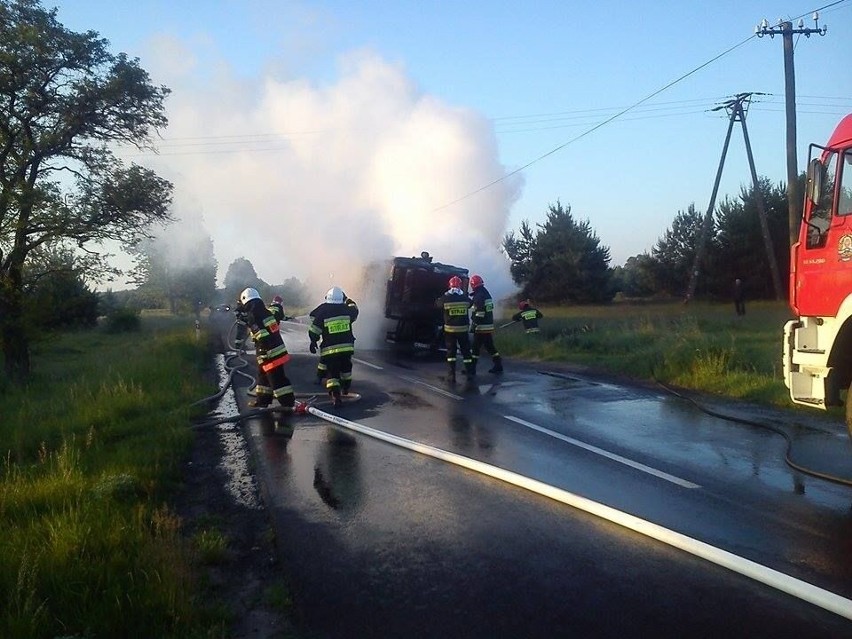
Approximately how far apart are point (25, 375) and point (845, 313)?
1746 cm

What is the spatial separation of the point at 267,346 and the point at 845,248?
23.9ft

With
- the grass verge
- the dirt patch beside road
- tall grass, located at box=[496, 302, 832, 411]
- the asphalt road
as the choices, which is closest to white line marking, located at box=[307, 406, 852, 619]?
the asphalt road

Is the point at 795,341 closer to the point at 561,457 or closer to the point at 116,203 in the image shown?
the point at 561,457

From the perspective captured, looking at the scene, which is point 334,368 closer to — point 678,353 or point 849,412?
point 678,353

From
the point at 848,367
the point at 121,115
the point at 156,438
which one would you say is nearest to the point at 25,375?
the point at 121,115

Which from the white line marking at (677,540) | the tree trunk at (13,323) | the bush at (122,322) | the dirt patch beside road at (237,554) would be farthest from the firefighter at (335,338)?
the bush at (122,322)

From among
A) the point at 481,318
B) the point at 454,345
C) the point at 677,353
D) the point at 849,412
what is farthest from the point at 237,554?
the point at 677,353

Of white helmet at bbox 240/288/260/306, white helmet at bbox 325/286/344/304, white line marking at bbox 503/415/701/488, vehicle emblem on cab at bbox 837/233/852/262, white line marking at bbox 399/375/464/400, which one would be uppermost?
vehicle emblem on cab at bbox 837/233/852/262

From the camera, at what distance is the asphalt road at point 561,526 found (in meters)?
3.86

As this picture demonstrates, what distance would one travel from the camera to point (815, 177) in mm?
6852

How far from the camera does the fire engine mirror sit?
6815 millimetres

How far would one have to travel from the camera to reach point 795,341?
284 inches

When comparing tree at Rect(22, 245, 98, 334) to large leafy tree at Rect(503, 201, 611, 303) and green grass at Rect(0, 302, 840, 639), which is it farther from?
large leafy tree at Rect(503, 201, 611, 303)

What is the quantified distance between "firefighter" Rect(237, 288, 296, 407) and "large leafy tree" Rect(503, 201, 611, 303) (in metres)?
35.8
